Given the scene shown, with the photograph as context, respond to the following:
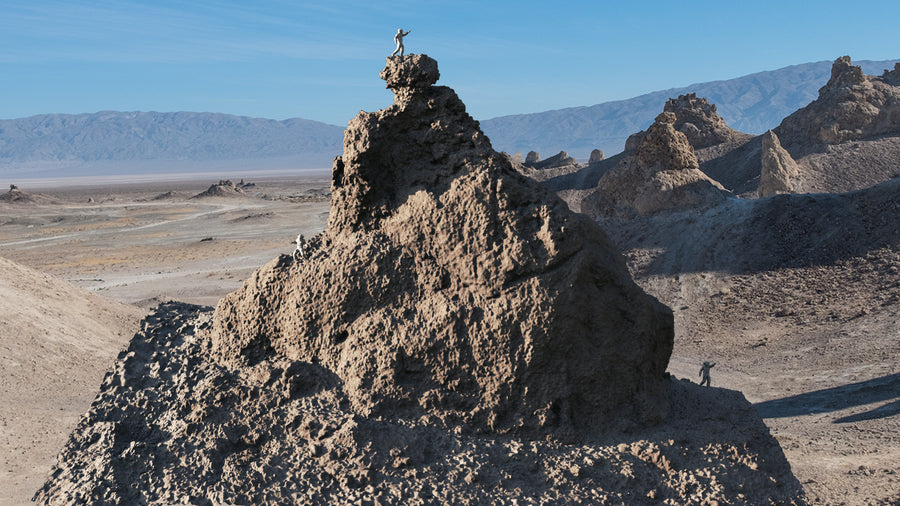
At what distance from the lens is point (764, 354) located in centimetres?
1716

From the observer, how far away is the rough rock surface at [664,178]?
80.4 feet

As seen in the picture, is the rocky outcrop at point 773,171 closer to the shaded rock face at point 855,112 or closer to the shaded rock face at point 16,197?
the shaded rock face at point 855,112

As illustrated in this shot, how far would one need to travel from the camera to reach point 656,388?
6.26 m

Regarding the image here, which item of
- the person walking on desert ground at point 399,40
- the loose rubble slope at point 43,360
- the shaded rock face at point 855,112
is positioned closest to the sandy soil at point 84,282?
the loose rubble slope at point 43,360

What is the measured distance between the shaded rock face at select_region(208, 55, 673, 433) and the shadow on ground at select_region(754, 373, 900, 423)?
24.1ft

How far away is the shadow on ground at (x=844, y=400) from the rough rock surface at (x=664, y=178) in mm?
11514

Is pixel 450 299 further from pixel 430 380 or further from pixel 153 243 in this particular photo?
pixel 153 243

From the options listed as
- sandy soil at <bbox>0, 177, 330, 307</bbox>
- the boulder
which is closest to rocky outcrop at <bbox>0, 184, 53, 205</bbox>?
sandy soil at <bbox>0, 177, 330, 307</bbox>

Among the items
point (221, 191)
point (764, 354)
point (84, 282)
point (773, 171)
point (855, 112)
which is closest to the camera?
point (764, 354)

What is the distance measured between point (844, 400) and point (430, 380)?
1024 cm

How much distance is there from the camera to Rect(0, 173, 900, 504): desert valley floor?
973cm

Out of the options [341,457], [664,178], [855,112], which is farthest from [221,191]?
[341,457]

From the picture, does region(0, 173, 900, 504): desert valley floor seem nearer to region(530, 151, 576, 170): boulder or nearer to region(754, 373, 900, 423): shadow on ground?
region(754, 373, 900, 423): shadow on ground

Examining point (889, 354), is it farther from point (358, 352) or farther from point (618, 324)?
point (358, 352)
